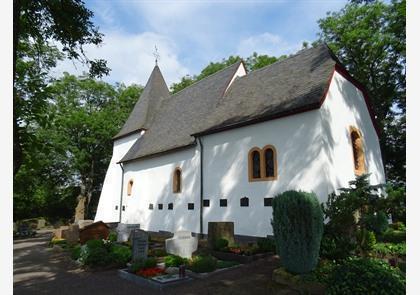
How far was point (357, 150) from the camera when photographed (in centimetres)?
1614

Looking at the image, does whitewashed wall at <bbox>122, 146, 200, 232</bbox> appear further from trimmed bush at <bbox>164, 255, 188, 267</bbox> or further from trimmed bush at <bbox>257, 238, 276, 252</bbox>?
trimmed bush at <bbox>164, 255, 188, 267</bbox>

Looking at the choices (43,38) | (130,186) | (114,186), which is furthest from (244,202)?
(114,186)

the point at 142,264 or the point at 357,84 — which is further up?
the point at 357,84

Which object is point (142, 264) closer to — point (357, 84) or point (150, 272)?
point (150, 272)

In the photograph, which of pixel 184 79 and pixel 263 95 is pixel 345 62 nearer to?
pixel 263 95

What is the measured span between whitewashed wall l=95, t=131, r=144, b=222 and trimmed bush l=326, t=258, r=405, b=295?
22500mm

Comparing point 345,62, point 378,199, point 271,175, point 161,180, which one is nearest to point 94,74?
point 378,199

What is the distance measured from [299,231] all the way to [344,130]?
9.03 m

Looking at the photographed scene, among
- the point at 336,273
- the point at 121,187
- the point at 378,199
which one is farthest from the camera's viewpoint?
the point at 121,187

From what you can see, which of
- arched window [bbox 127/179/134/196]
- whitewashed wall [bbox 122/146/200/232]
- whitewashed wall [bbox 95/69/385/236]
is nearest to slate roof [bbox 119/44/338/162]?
whitewashed wall [bbox 95/69/385/236]

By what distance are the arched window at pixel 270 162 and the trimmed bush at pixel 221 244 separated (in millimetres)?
4073

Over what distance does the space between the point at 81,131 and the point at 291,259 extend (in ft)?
111

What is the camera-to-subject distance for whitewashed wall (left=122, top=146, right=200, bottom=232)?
60.1 feet

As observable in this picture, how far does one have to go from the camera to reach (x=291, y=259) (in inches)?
308
